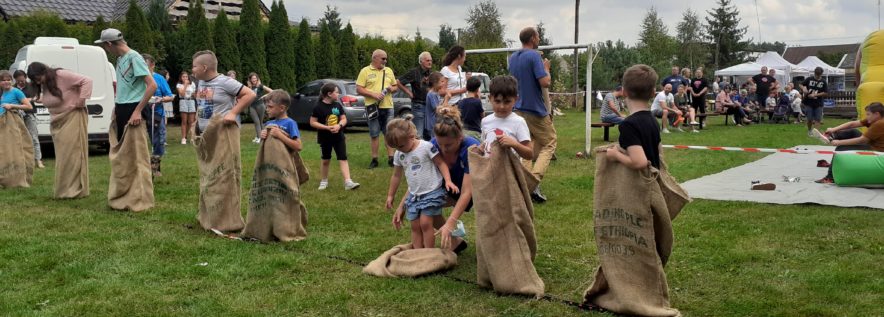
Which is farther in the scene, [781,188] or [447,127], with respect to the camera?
[781,188]

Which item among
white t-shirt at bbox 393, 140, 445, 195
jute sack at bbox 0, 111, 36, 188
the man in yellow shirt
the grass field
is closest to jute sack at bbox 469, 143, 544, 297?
the grass field

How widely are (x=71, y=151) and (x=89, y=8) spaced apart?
2925 centimetres

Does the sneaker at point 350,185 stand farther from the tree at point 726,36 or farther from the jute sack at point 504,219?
the tree at point 726,36

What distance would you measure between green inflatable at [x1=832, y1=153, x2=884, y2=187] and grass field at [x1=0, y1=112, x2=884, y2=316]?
1.43 metres

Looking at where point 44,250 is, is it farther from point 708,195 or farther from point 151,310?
point 708,195

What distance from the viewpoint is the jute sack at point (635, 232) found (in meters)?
4.10

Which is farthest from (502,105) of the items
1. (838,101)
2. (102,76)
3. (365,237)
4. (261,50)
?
(838,101)

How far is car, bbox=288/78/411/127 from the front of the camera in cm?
1916

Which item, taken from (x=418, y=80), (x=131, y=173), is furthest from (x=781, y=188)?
(x=131, y=173)

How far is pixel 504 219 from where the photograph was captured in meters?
4.71

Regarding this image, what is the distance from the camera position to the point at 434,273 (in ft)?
17.1

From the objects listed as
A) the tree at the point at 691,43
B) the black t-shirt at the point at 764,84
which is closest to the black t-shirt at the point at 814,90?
→ the black t-shirt at the point at 764,84

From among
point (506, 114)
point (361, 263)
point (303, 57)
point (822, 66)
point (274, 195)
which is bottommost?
point (361, 263)

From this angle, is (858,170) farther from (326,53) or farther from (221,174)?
(326,53)
